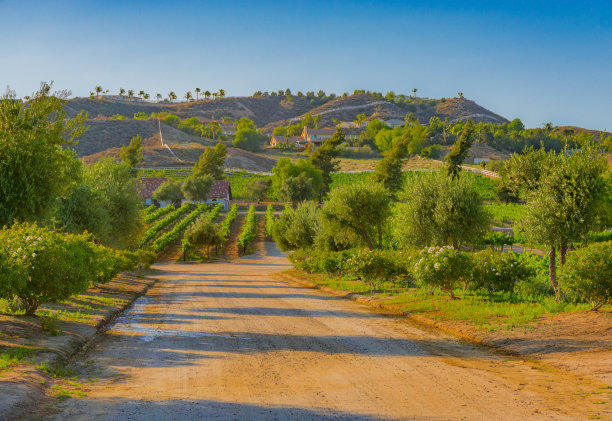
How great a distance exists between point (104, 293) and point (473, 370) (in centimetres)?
1768

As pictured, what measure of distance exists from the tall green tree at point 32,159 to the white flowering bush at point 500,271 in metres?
14.2

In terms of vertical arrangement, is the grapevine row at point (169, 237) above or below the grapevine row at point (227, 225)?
below

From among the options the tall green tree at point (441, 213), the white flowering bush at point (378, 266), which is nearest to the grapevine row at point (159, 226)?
the white flowering bush at point (378, 266)

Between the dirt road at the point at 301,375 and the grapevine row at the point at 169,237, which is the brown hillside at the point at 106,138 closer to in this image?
the grapevine row at the point at 169,237

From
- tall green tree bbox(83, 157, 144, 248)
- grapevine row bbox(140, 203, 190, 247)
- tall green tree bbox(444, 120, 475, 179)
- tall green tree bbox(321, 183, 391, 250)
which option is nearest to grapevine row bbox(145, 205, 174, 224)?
grapevine row bbox(140, 203, 190, 247)

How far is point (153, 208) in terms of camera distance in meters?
92.6

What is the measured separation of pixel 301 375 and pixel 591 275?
823 cm

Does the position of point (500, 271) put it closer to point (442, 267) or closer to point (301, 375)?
point (442, 267)

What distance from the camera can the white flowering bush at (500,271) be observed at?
18219mm

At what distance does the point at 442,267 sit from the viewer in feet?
57.5

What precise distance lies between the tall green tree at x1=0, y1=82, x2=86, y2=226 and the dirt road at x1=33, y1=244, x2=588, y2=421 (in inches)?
177

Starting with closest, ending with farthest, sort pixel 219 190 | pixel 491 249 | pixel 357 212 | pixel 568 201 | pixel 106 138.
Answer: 1. pixel 568 201
2. pixel 491 249
3. pixel 357 212
4. pixel 219 190
5. pixel 106 138

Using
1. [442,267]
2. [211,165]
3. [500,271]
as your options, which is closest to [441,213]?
[500,271]

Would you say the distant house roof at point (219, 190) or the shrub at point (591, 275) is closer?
the shrub at point (591, 275)
